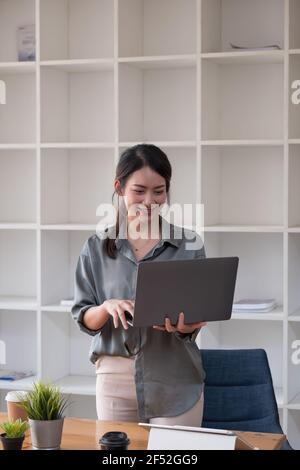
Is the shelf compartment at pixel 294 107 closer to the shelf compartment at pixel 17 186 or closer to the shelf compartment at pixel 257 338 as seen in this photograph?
the shelf compartment at pixel 257 338

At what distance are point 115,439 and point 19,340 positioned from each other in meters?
2.47

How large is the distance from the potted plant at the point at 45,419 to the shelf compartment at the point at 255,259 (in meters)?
1.95

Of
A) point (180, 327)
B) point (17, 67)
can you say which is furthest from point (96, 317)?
point (17, 67)

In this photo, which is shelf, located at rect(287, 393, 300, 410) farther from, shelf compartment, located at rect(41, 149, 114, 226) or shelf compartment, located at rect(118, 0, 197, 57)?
shelf compartment, located at rect(118, 0, 197, 57)

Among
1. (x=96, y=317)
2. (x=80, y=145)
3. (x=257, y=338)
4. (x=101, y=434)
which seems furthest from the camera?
(x=257, y=338)

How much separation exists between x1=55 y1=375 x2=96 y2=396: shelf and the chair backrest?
1.17 metres

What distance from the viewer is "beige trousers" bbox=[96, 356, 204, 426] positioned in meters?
2.61

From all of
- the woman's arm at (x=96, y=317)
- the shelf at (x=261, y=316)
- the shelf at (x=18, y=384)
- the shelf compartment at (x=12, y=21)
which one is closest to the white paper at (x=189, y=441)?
the woman's arm at (x=96, y=317)

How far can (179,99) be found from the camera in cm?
423

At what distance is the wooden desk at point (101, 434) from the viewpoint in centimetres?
227

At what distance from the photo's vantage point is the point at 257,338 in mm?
4191

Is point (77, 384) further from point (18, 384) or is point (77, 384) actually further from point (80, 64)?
point (80, 64)

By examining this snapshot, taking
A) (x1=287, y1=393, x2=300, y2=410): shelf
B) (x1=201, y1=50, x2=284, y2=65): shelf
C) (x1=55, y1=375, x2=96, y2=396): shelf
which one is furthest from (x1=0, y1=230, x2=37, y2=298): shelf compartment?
(x1=287, y1=393, x2=300, y2=410): shelf
